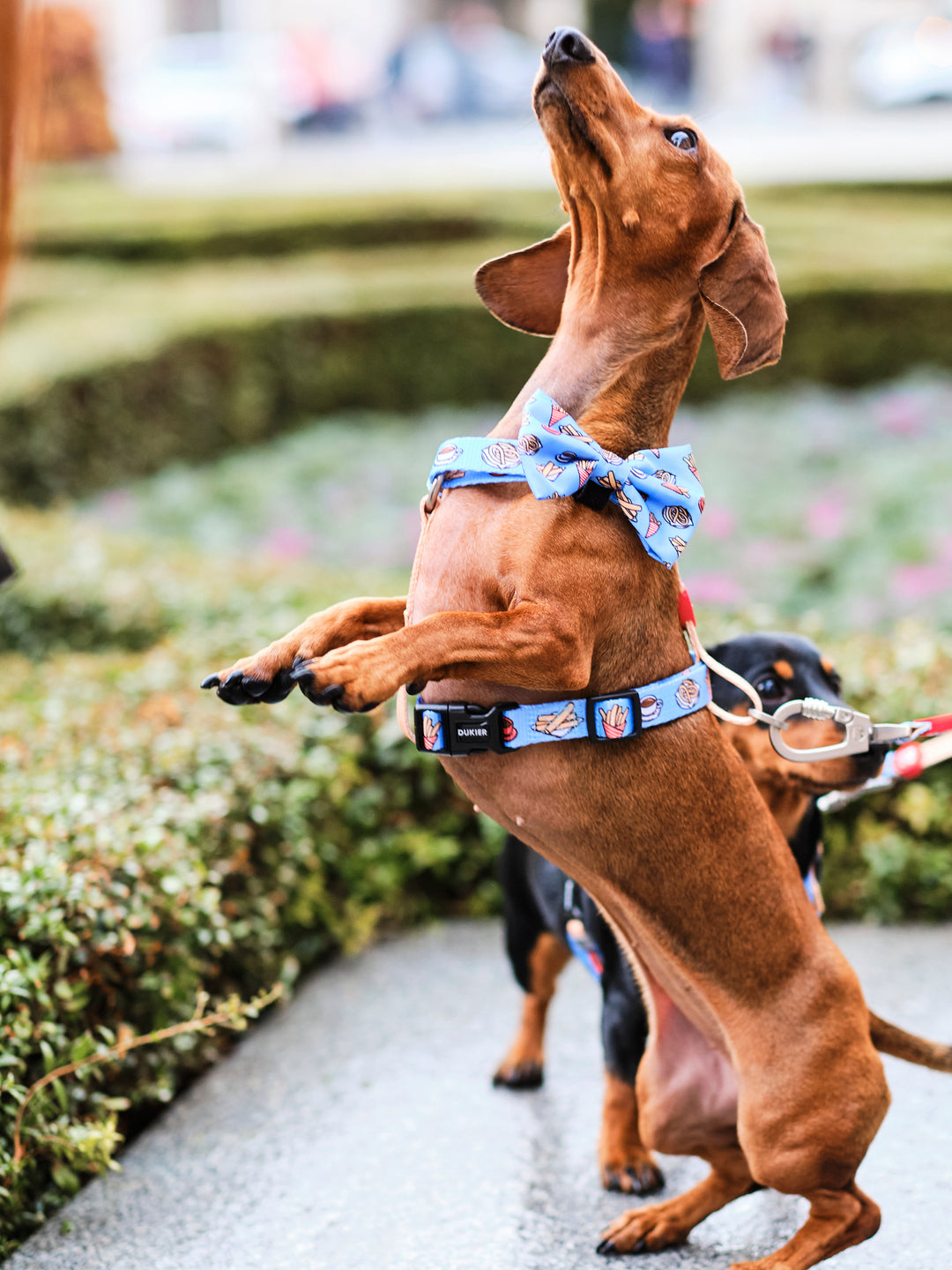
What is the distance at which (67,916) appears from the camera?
290cm

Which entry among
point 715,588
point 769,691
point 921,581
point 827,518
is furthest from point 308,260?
point 769,691

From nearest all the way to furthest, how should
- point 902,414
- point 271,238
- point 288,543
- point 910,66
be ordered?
point 288,543, point 902,414, point 271,238, point 910,66

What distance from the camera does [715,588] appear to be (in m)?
6.43

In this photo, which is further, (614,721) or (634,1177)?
(634,1177)

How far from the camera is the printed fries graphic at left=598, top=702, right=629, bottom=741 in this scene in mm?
2016

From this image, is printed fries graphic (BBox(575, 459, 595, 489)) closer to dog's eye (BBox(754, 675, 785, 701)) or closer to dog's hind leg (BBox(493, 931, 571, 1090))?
dog's eye (BBox(754, 675, 785, 701))

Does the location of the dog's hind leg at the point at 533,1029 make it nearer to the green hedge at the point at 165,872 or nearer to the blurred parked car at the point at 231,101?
the green hedge at the point at 165,872

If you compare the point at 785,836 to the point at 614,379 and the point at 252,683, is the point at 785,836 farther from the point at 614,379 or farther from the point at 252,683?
the point at 252,683

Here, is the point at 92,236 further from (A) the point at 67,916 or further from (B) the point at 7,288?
(B) the point at 7,288

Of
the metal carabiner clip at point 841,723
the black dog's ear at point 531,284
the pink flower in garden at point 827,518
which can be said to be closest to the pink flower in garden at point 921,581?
the pink flower in garden at point 827,518

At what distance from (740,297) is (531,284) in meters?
0.41

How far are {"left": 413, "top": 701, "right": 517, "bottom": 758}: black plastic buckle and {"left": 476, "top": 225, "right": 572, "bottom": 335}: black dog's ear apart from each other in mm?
713

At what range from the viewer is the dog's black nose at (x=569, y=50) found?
1.87m

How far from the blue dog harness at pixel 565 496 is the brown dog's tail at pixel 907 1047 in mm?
882
